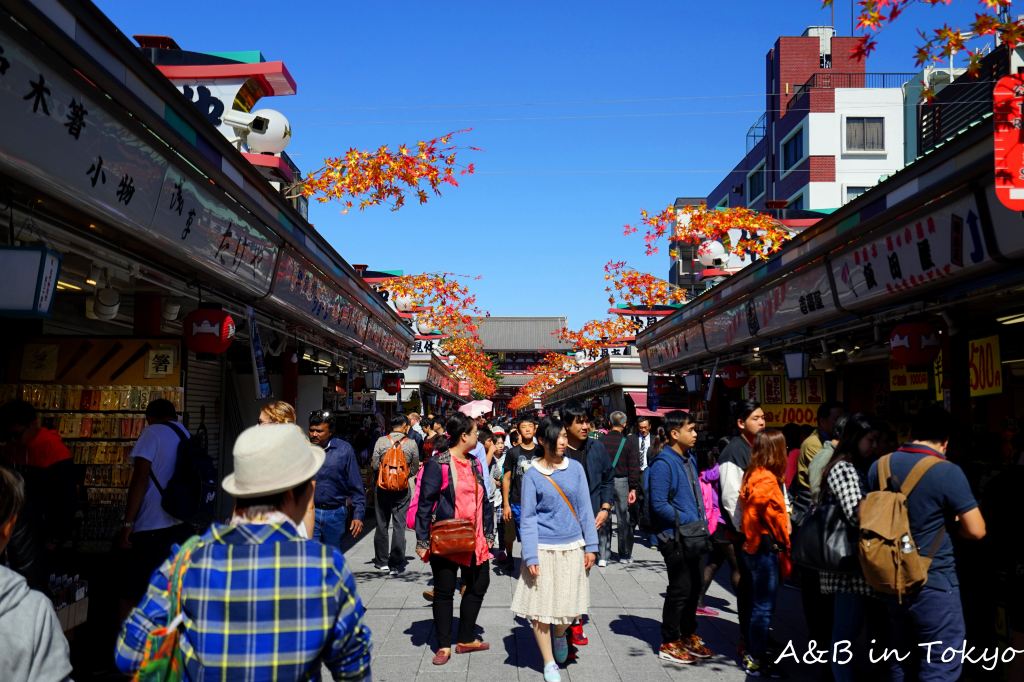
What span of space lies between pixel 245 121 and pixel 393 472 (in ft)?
14.2

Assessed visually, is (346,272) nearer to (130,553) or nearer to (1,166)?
(130,553)

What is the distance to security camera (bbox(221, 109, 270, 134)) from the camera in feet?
31.7

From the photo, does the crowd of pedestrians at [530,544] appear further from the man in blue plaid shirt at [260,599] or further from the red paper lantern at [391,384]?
the red paper lantern at [391,384]

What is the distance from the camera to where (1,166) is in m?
3.88

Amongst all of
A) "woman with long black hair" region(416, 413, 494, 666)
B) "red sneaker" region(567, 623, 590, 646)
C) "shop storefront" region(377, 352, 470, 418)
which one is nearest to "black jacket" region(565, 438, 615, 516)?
"red sneaker" region(567, 623, 590, 646)

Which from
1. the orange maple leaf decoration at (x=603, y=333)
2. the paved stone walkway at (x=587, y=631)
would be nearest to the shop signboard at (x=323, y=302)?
the paved stone walkway at (x=587, y=631)

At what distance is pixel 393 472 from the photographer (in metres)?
9.66

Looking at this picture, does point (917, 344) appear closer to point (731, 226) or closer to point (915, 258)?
point (915, 258)

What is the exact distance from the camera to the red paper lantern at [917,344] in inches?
289

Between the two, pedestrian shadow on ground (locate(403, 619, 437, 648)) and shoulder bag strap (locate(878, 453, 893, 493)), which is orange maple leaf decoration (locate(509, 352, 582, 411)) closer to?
pedestrian shadow on ground (locate(403, 619, 437, 648))

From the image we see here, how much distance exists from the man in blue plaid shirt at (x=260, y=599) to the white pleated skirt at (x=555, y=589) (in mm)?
3330

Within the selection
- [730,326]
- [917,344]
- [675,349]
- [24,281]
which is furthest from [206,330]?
[675,349]

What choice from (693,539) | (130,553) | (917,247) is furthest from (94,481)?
(917,247)

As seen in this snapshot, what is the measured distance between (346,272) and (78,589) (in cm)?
678
